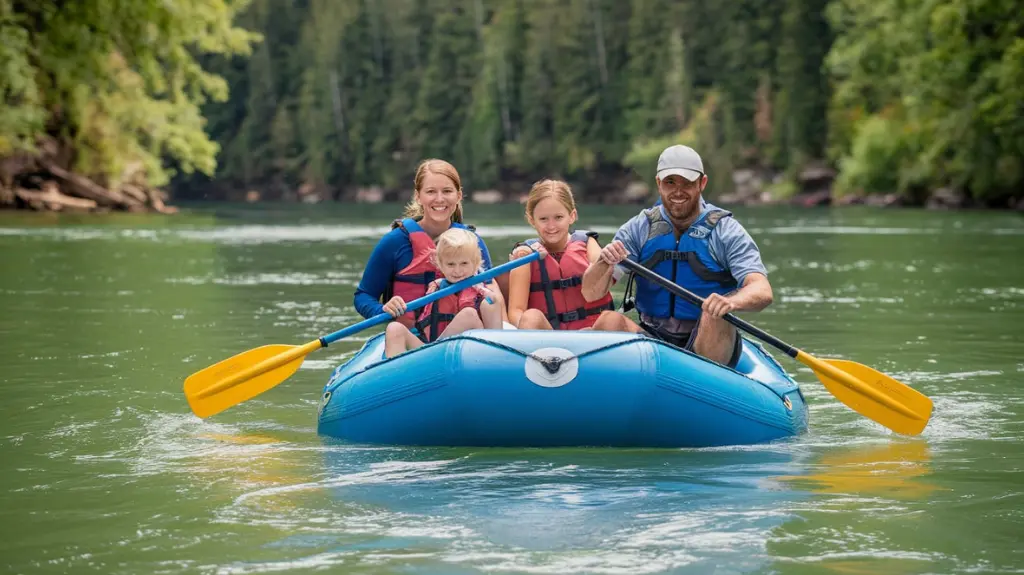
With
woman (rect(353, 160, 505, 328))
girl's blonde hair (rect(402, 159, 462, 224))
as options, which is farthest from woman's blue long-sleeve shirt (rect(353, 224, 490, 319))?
girl's blonde hair (rect(402, 159, 462, 224))

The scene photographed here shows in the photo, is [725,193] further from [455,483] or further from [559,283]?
[455,483]

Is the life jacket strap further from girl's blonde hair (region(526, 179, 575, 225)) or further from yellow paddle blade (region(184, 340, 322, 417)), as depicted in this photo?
yellow paddle blade (region(184, 340, 322, 417))

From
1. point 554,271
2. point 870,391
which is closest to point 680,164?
point 554,271

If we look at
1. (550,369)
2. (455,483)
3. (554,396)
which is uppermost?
(550,369)

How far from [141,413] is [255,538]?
2.65 metres

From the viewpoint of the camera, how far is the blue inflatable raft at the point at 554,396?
18.8 ft

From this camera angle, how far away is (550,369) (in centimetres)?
568

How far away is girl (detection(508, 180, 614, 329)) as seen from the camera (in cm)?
661

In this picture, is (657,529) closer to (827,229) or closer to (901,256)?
(901,256)

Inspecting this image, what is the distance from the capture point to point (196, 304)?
12.6 m

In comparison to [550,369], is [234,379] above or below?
below

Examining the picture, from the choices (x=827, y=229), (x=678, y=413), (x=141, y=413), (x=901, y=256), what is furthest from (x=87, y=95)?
(x=678, y=413)

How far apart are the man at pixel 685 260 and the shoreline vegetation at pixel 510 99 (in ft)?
69.4

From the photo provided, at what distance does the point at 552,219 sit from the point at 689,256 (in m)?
0.63
